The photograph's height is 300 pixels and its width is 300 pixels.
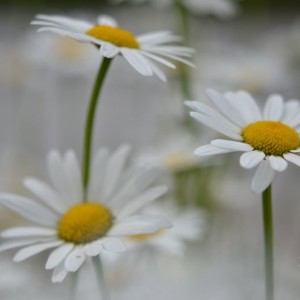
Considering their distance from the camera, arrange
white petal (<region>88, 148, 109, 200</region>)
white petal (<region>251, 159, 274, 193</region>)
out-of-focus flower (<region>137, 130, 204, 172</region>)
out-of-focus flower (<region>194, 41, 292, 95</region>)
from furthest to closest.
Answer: out-of-focus flower (<region>194, 41, 292, 95</region>) < out-of-focus flower (<region>137, 130, 204, 172</region>) < white petal (<region>88, 148, 109, 200</region>) < white petal (<region>251, 159, 274, 193</region>)

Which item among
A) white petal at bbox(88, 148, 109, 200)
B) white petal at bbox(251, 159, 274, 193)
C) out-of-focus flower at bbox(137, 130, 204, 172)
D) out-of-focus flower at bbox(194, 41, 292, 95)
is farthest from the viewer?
out-of-focus flower at bbox(194, 41, 292, 95)

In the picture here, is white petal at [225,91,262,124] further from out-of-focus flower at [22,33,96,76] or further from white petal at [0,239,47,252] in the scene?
out-of-focus flower at [22,33,96,76]

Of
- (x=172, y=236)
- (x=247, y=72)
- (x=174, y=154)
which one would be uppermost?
(x=247, y=72)

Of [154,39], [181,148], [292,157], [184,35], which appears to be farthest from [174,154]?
[292,157]

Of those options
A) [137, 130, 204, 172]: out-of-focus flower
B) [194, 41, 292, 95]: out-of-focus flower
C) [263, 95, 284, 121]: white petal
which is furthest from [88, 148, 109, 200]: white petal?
[194, 41, 292, 95]: out-of-focus flower

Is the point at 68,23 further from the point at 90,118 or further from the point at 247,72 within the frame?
the point at 247,72

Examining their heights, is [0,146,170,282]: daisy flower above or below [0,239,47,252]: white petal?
above
